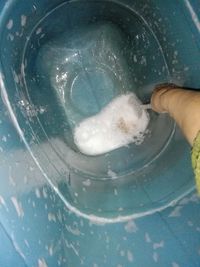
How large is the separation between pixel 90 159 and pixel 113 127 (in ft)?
0.41

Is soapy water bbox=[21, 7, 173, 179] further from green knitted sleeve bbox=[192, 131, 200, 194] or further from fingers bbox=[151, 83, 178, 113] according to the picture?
green knitted sleeve bbox=[192, 131, 200, 194]

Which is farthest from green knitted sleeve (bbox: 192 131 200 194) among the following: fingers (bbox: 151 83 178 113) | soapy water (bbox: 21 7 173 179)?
soapy water (bbox: 21 7 173 179)

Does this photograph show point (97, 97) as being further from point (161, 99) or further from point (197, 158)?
point (197, 158)

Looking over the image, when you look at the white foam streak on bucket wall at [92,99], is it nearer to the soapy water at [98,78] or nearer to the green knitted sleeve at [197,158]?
the soapy water at [98,78]

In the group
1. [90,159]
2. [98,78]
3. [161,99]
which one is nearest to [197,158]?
[161,99]

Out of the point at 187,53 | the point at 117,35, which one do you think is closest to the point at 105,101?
the point at 117,35

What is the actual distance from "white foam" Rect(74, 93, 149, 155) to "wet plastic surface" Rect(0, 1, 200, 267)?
0.09 ft

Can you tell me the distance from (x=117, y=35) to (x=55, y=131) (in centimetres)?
33

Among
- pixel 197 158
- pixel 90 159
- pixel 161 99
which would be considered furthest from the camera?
pixel 90 159

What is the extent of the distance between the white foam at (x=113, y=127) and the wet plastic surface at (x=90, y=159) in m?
0.03

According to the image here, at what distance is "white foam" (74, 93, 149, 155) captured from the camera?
1.09 meters

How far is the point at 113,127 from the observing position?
1.12m

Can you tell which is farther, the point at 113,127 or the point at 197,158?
the point at 113,127

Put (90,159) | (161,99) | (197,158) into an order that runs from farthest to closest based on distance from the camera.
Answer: (90,159)
(161,99)
(197,158)
